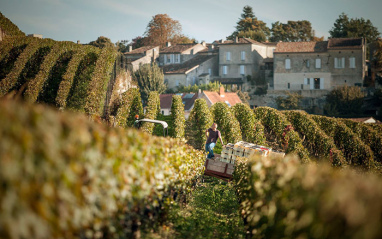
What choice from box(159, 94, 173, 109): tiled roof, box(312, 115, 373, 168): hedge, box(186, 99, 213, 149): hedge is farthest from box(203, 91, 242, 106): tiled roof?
box(312, 115, 373, 168): hedge

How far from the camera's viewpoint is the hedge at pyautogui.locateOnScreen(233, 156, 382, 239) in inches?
161

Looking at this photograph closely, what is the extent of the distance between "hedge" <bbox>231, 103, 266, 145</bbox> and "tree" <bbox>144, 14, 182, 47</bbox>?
212 ft

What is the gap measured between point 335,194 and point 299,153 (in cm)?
2383

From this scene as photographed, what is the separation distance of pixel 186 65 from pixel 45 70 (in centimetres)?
5472

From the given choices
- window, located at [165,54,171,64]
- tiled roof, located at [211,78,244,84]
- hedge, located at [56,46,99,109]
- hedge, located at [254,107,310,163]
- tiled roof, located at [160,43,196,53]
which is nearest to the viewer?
hedge, located at [56,46,99,109]

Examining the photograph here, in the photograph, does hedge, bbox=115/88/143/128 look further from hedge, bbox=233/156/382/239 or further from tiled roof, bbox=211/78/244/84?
tiled roof, bbox=211/78/244/84

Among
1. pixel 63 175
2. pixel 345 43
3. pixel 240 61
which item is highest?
pixel 345 43

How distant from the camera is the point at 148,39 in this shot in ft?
312

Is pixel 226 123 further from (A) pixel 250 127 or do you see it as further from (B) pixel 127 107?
(B) pixel 127 107

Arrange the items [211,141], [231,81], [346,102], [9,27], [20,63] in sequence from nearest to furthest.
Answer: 1. [211,141]
2. [20,63]
3. [9,27]
4. [346,102]
5. [231,81]

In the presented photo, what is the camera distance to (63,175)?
4.25m

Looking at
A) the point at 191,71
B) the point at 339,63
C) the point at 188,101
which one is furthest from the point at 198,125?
the point at 339,63

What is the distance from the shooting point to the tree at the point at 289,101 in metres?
69.5

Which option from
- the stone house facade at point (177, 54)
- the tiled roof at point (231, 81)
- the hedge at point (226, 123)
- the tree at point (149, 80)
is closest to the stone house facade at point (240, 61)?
the tiled roof at point (231, 81)
